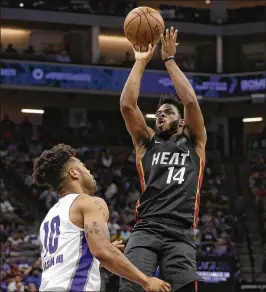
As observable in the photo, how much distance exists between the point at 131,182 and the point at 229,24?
11.4 metres

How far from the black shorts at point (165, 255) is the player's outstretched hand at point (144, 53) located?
1369 mm

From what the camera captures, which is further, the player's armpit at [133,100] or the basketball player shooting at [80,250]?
the player's armpit at [133,100]

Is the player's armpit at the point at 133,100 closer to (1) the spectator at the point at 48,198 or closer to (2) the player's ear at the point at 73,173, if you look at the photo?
(2) the player's ear at the point at 73,173

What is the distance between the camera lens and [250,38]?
37750 millimetres

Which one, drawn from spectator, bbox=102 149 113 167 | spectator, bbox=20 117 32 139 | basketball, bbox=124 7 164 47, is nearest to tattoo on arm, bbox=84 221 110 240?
basketball, bbox=124 7 164 47

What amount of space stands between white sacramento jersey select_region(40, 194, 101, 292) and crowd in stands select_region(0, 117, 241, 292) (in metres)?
13.2

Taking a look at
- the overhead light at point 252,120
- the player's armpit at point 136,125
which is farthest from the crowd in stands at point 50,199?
the player's armpit at point 136,125

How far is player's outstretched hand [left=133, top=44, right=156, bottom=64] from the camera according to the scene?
23.1 ft

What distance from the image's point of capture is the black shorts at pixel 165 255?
655 centimetres

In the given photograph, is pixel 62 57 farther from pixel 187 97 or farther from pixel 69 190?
pixel 69 190

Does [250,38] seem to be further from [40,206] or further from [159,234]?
[159,234]

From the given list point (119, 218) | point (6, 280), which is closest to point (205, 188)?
point (119, 218)

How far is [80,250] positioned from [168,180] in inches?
53.1

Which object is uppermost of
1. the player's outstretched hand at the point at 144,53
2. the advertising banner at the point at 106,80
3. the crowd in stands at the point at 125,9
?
the crowd in stands at the point at 125,9
